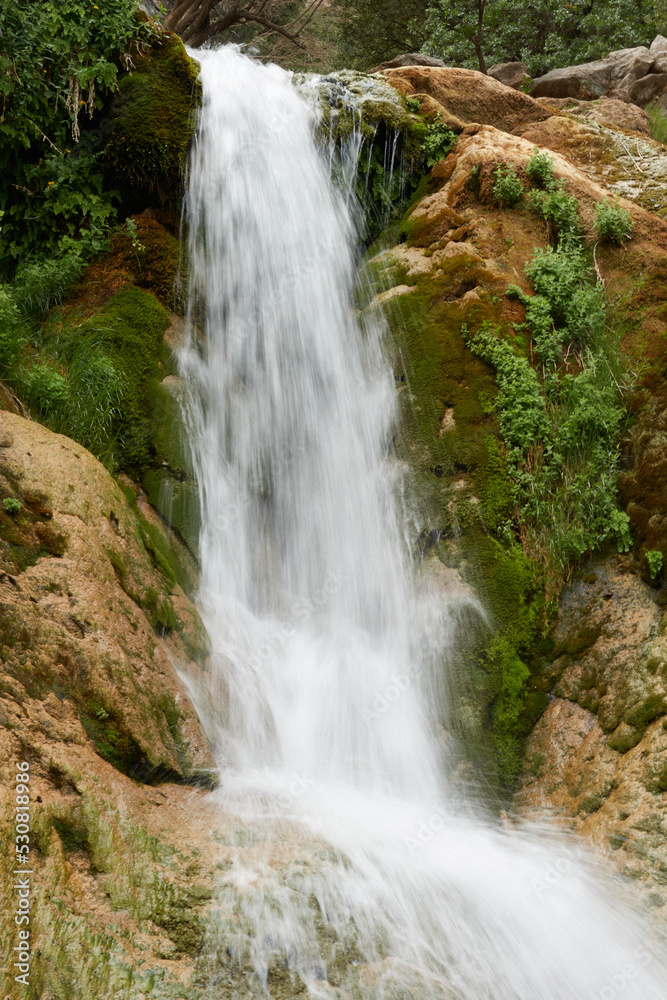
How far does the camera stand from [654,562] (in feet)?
15.8

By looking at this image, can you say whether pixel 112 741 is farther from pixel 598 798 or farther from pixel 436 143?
pixel 436 143

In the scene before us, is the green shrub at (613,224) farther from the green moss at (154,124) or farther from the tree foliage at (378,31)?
the tree foliage at (378,31)

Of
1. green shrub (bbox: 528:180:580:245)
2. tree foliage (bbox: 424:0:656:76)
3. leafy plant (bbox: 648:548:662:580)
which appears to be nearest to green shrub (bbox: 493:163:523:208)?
green shrub (bbox: 528:180:580:245)

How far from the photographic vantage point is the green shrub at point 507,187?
688cm

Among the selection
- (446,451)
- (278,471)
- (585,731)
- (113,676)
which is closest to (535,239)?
(446,451)

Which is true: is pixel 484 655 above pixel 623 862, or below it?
above

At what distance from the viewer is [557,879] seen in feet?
12.8

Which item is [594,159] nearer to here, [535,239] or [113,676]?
[535,239]

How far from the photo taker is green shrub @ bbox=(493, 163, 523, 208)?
271 inches

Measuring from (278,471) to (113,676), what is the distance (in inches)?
115

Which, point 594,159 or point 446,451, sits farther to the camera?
point 594,159

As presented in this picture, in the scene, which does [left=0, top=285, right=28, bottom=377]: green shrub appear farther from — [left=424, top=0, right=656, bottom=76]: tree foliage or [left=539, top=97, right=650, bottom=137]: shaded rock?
[left=424, top=0, right=656, bottom=76]: tree foliage

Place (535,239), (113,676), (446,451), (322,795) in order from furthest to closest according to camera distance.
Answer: (535,239) < (446,451) < (322,795) < (113,676)

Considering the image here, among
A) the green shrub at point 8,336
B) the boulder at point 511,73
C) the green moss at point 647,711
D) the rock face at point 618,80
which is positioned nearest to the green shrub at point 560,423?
the green moss at point 647,711
